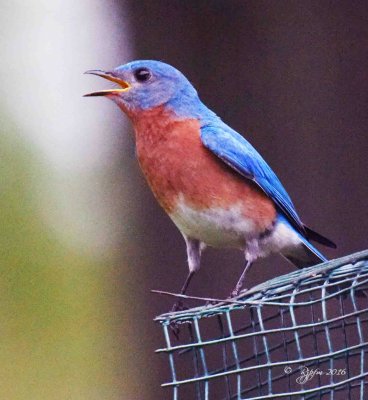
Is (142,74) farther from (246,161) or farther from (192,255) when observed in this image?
(192,255)

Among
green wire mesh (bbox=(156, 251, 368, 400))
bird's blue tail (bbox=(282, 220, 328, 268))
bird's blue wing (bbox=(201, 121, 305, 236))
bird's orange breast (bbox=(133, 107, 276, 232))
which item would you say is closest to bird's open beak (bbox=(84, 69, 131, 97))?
bird's orange breast (bbox=(133, 107, 276, 232))

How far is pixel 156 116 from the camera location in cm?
443

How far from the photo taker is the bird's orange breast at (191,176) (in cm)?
419

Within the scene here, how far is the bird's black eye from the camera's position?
4523 mm

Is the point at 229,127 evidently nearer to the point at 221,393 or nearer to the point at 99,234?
the point at 221,393

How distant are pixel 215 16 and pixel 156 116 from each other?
0.51 m

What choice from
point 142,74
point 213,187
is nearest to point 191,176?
point 213,187

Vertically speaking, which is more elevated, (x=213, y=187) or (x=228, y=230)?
(x=213, y=187)

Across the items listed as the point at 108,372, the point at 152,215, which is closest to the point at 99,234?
the point at 108,372

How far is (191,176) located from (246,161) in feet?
0.81

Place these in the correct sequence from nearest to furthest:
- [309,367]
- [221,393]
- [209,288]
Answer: [309,367]
[221,393]
[209,288]

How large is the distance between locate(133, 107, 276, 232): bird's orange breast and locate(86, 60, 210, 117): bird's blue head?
127 millimetres

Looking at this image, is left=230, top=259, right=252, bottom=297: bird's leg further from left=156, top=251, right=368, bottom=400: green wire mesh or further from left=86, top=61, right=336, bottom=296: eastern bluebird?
left=156, top=251, right=368, bottom=400: green wire mesh

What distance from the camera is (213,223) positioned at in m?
4.20
